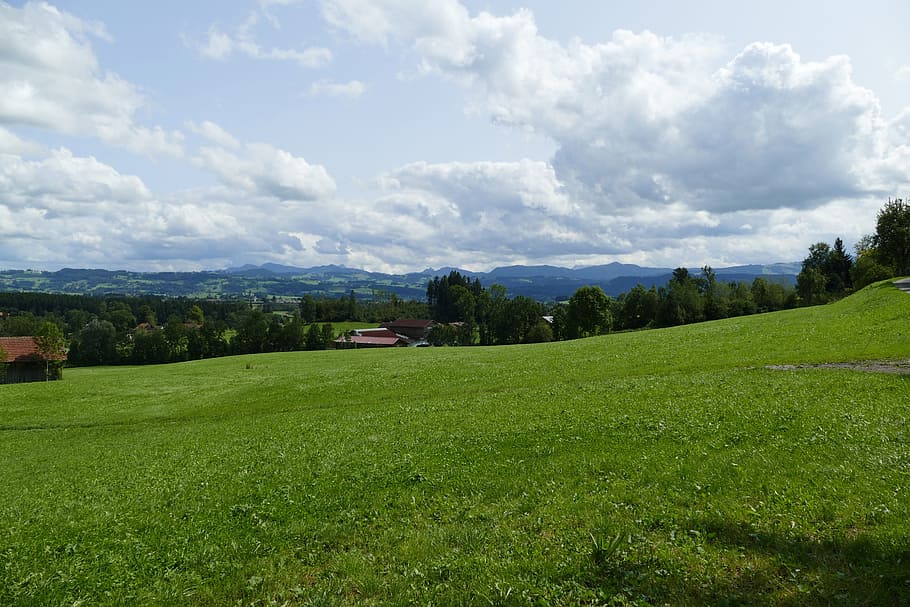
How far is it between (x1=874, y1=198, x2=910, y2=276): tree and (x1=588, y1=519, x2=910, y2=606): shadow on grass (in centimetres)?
8058

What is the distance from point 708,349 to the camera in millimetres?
33562

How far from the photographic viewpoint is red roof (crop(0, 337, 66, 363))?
69.6 metres

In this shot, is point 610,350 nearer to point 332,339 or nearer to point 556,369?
point 556,369

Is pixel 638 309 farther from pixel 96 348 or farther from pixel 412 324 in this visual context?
pixel 96 348

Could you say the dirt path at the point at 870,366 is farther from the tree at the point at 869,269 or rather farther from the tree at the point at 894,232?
the tree at the point at 869,269

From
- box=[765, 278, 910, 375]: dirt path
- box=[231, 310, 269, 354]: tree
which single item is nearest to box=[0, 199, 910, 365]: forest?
box=[231, 310, 269, 354]: tree

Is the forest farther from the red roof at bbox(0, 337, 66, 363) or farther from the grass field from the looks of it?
the grass field

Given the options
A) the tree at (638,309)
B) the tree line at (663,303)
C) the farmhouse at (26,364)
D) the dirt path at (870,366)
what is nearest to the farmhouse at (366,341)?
the tree line at (663,303)

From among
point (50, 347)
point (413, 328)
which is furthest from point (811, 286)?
point (50, 347)

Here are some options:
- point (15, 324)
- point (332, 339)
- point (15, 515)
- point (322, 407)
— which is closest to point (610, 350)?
point (322, 407)

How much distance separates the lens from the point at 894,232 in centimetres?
6631

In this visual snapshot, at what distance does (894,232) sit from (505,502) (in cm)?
8327

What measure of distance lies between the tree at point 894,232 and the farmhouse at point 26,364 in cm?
12278

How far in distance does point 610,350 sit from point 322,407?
23.3 meters
